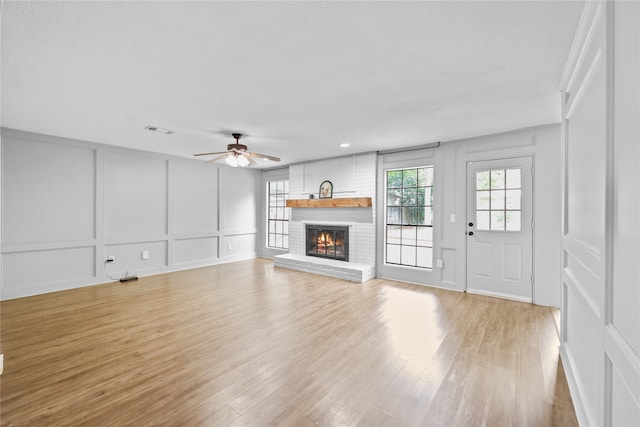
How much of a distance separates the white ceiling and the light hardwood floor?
2.41 metres

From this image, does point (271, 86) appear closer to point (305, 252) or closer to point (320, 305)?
point (320, 305)

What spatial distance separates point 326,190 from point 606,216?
508 cm

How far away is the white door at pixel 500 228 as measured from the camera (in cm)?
413

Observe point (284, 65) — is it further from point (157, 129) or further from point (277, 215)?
point (277, 215)

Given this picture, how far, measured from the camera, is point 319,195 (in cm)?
646

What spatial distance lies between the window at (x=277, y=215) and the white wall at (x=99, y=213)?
1.11m

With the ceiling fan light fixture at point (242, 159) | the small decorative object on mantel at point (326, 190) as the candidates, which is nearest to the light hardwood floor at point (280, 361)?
the ceiling fan light fixture at point (242, 159)

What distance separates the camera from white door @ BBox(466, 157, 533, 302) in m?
4.13

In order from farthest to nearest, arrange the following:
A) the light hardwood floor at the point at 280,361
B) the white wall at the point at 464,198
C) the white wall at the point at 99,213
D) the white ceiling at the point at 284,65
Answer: the white wall at the point at 99,213 < the white wall at the point at 464,198 < the light hardwood floor at the point at 280,361 < the white ceiling at the point at 284,65

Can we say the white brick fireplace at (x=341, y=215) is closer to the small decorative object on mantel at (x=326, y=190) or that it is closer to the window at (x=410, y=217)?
the small decorative object on mantel at (x=326, y=190)

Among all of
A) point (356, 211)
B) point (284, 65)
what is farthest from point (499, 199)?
point (284, 65)

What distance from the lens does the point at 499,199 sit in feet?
14.2

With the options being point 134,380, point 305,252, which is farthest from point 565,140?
point 305,252

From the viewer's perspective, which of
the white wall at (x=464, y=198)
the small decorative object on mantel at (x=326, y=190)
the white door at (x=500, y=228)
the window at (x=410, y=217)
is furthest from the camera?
the small decorative object on mantel at (x=326, y=190)
